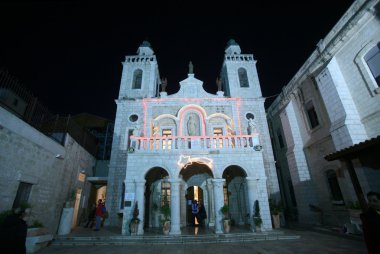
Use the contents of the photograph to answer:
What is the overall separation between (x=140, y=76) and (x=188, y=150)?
12012 mm

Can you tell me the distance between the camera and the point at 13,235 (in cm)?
452

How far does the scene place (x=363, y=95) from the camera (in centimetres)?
1044

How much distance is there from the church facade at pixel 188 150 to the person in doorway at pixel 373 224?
7221mm

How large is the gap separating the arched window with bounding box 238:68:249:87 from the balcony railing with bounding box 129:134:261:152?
29.0 feet

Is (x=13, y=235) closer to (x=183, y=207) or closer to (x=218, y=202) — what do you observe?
(x=218, y=202)

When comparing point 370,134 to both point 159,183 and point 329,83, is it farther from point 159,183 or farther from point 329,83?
point 159,183

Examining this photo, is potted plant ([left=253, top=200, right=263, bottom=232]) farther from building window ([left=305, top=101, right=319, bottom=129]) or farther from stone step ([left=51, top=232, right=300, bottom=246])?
building window ([left=305, top=101, right=319, bottom=129])

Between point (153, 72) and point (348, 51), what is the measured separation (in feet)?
52.5

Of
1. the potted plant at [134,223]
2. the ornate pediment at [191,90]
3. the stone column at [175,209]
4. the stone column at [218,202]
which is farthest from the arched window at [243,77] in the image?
the potted plant at [134,223]

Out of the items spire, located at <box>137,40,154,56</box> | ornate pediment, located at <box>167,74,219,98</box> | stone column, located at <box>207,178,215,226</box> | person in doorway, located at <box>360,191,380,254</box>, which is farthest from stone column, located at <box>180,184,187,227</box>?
spire, located at <box>137,40,154,56</box>

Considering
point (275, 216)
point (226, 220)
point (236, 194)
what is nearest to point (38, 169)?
point (226, 220)

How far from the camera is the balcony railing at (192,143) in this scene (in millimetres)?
12031

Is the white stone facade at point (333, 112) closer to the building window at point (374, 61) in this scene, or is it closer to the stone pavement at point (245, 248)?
the building window at point (374, 61)

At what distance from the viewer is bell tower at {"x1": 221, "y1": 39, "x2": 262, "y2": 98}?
18781 millimetres
